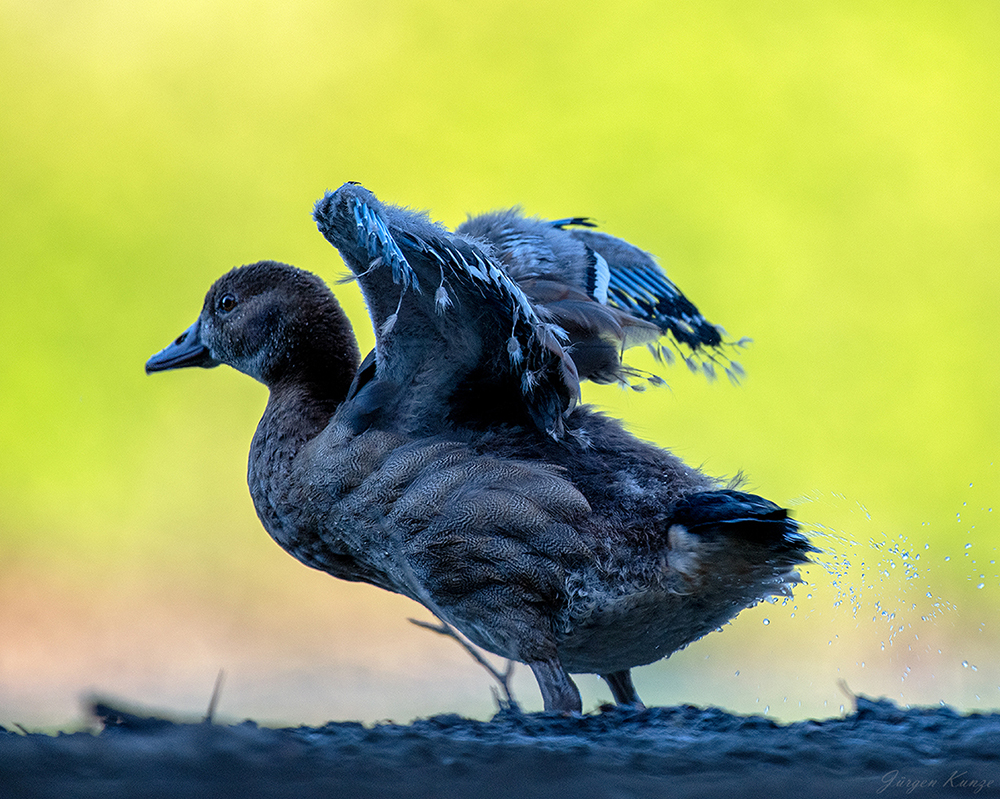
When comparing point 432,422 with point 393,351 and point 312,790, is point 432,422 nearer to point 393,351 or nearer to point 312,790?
point 393,351

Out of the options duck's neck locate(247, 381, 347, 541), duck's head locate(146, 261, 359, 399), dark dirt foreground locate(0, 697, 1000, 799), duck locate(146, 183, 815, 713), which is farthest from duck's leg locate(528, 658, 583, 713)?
duck's head locate(146, 261, 359, 399)

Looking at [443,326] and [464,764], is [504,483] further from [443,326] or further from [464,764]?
[464,764]

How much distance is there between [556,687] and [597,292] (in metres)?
0.94

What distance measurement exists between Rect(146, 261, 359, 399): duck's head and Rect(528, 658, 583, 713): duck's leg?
878mm

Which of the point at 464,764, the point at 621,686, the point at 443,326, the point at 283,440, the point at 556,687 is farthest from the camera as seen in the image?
the point at 621,686

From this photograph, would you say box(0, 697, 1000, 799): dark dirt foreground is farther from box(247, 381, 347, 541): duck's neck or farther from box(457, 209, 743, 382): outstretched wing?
box(457, 209, 743, 382): outstretched wing

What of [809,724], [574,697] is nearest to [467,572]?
[574,697]

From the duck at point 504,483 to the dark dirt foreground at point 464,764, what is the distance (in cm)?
53

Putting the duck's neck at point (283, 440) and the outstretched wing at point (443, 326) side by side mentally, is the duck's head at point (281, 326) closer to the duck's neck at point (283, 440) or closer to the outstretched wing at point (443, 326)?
the duck's neck at point (283, 440)

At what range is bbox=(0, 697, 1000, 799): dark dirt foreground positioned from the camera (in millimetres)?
1253

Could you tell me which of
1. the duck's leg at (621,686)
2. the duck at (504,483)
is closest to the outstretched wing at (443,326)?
the duck at (504,483)

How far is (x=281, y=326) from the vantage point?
2586 mm

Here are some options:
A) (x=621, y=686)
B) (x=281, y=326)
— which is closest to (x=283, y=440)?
(x=281, y=326)

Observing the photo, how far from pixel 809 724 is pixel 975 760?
395 millimetres
